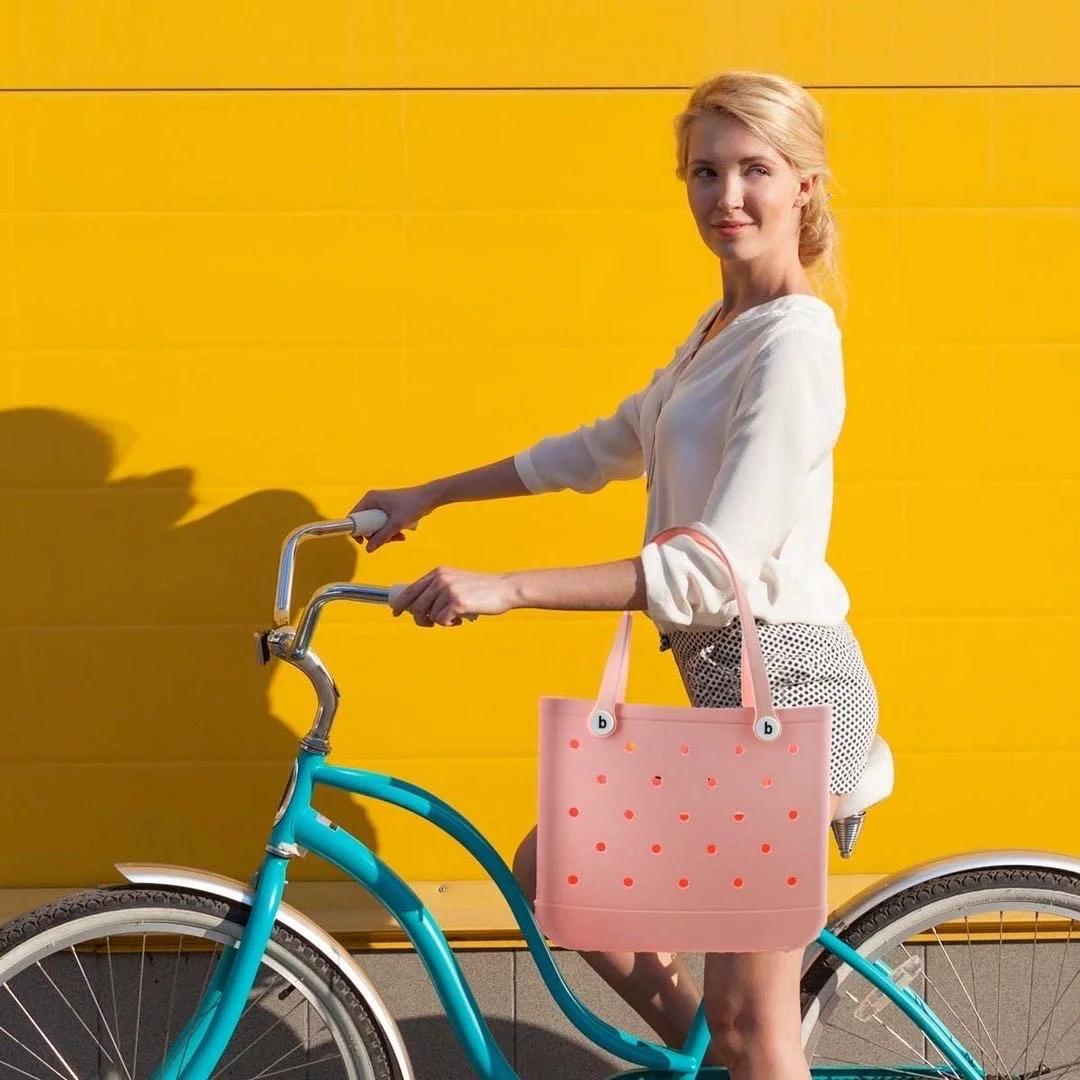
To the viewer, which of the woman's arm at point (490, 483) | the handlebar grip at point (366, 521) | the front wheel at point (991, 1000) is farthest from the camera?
the front wheel at point (991, 1000)

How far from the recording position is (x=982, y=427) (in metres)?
3.30

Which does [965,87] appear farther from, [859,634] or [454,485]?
[454,485]

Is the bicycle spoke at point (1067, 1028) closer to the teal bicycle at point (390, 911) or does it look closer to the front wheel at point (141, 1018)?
the teal bicycle at point (390, 911)

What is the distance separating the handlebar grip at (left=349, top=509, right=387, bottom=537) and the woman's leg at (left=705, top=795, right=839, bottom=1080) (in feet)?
2.91

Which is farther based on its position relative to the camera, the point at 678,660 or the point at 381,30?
the point at 381,30

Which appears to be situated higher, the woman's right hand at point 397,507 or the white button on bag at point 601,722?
the woman's right hand at point 397,507

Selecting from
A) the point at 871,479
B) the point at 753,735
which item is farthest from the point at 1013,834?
the point at 753,735

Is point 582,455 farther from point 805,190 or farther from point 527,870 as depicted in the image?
point 527,870

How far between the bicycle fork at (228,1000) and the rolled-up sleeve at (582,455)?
32.7 inches

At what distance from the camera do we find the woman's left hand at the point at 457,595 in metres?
2.03

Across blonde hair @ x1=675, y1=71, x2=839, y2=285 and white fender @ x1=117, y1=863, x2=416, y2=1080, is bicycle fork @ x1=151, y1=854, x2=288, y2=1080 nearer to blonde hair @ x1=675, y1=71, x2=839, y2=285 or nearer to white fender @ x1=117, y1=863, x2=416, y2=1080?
white fender @ x1=117, y1=863, x2=416, y2=1080

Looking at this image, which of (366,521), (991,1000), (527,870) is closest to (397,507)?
(366,521)

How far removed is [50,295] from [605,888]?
1944mm

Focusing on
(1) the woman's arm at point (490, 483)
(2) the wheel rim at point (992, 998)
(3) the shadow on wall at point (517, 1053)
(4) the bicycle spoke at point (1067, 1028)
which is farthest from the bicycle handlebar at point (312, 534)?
(4) the bicycle spoke at point (1067, 1028)
